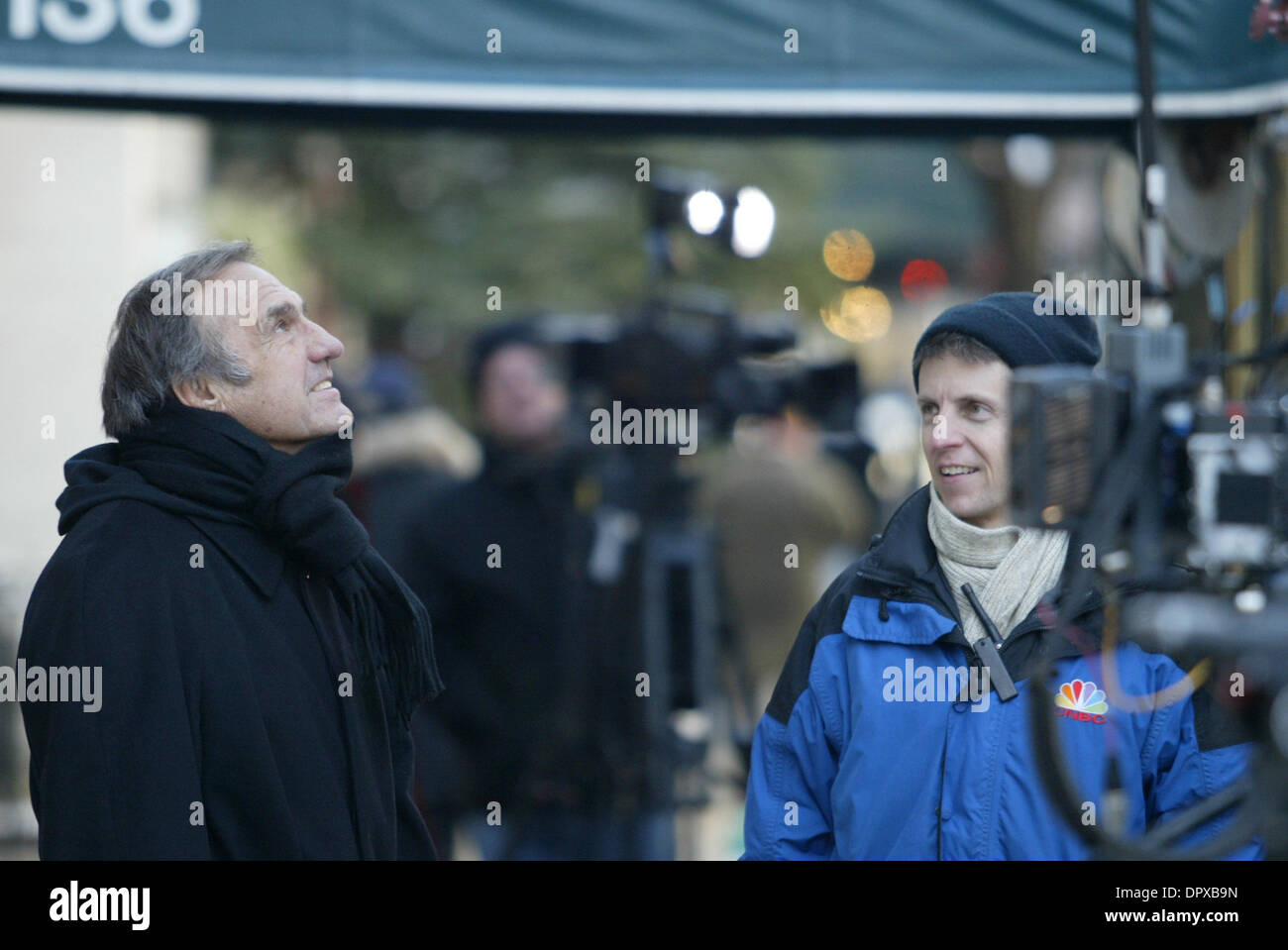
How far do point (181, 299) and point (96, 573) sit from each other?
0.49 meters

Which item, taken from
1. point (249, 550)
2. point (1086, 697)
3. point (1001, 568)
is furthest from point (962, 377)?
point (249, 550)

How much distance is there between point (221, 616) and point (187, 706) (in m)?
0.15

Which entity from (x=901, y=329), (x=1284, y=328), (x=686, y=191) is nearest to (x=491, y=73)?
(x=686, y=191)

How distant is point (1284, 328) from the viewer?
314cm

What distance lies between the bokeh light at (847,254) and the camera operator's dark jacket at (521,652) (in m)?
7.57

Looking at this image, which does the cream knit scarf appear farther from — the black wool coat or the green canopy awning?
the green canopy awning

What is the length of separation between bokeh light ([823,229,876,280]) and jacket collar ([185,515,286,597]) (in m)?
9.72

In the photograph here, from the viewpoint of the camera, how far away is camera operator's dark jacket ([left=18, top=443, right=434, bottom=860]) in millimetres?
2359

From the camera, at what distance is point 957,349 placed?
8.25ft

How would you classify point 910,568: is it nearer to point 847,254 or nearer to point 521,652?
point 521,652

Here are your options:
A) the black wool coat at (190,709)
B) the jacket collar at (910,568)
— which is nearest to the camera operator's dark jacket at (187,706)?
the black wool coat at (190,709)

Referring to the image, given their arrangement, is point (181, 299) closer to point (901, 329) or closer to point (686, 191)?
point (686, 191)
